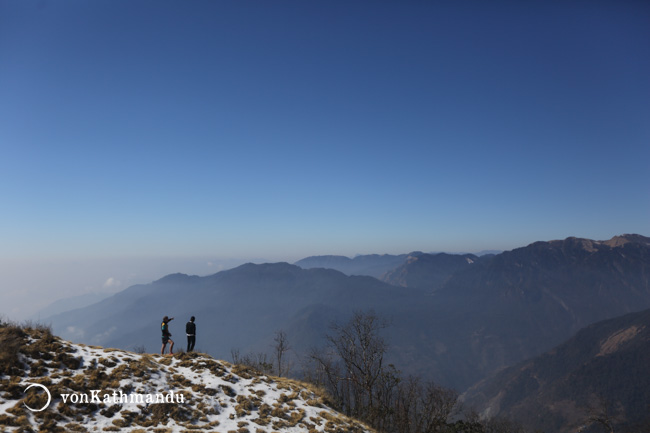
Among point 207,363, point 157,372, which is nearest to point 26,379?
point 157,372

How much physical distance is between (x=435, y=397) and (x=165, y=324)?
135 ft

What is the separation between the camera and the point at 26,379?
14984 mm

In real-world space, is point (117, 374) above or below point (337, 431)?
above

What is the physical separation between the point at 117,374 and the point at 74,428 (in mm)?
4021

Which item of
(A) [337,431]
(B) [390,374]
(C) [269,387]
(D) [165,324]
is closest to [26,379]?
(D) [165,324]

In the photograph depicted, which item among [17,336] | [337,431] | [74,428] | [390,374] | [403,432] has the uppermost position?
[17,336]

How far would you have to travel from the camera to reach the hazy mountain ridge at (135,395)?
46.0ft

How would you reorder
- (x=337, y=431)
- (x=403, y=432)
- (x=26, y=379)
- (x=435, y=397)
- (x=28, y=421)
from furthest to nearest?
1. (x=435, y=397)
2. (x=403, y=432)
3. (x=337, y=431)
4. (x=26, y=379)
5. (x=28, y=421)

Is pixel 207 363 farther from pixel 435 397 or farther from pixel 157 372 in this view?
pixel 435 397

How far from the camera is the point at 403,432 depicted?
40.6m

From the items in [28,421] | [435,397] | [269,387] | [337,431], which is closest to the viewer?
[28,421]

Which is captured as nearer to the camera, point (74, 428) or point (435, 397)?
point (74, 428)

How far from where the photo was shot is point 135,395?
647 inches

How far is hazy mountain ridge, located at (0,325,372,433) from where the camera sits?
46.0 feet
